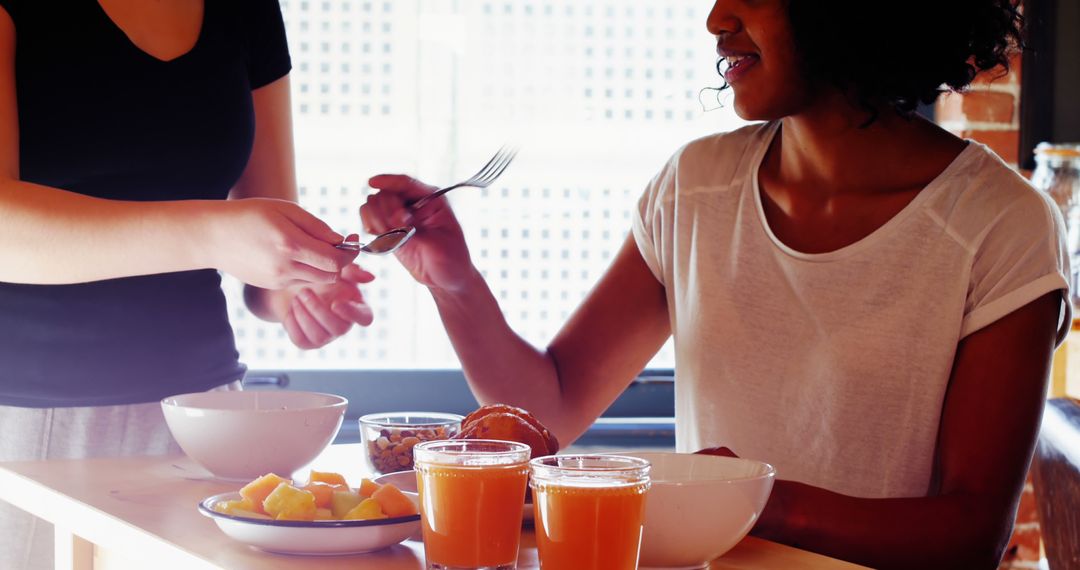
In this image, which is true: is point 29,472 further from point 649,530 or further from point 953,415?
point 953,415

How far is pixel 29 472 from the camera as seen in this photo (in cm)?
112

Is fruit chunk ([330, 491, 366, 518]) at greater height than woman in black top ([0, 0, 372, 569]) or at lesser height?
lesser

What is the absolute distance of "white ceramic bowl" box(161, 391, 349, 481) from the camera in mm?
1043

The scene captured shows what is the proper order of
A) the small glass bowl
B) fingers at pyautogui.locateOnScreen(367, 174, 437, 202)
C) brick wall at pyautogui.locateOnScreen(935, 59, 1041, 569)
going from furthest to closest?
brick wall at pyautogui.locateOnScreen(935, 59, 1041, 569)
fingers at pyautogui.locateOnScreen(367, 174, 437, 202)
the small glass bowl

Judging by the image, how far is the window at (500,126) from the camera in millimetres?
2494

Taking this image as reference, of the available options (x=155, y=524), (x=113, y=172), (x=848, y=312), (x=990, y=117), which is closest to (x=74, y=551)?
(x=155, y=524)

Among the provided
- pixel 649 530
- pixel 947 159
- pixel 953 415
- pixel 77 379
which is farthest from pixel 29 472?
pixel 947 159

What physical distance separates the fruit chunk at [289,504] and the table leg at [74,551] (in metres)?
0.28

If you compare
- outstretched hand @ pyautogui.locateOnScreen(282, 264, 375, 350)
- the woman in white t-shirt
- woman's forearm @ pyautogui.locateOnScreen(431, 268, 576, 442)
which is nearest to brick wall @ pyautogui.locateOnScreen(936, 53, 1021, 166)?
the woman in white t-shirt

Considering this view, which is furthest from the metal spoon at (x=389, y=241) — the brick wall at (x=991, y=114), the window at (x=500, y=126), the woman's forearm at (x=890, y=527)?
the brick wall at (x=991, y=114)

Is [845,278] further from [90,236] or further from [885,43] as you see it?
[90,236]

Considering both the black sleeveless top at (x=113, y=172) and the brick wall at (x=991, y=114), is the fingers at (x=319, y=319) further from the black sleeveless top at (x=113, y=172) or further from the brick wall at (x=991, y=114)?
the brick wall at (x=991, y=114)

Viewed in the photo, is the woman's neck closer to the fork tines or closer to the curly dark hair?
the curly dark hair

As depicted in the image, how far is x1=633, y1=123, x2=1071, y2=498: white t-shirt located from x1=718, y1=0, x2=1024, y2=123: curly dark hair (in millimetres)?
108
